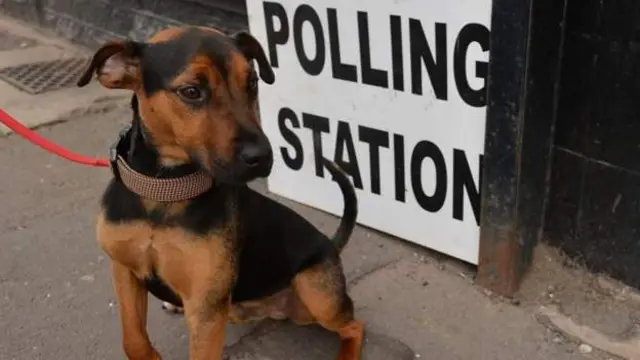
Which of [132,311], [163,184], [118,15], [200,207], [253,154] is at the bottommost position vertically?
[118,15]

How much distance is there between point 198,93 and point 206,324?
69cm

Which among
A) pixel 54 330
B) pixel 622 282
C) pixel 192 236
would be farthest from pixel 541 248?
pixel 54 330

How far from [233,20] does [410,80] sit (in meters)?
1.81

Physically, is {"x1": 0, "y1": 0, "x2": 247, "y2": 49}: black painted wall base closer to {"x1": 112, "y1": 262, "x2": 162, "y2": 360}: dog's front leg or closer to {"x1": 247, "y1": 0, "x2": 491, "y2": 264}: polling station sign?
{"x1": 247, "y1": 0, "x2": 491, "y2": 264}: polling station sign

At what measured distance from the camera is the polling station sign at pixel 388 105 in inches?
119

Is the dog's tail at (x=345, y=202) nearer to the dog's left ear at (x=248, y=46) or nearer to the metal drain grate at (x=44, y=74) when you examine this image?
the dog's left ear at (x=248, y=46)

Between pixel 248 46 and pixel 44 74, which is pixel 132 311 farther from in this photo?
pixel 44 74

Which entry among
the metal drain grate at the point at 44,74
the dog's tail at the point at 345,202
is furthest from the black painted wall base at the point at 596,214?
the metal drain grate at the point at 44,74

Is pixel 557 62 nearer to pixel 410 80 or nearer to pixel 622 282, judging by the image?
pixel 410 80

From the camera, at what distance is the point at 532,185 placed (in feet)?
10.1

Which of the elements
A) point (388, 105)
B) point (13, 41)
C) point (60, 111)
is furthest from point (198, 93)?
point (13, 41)

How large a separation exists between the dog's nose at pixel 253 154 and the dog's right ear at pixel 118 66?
1.23 feet

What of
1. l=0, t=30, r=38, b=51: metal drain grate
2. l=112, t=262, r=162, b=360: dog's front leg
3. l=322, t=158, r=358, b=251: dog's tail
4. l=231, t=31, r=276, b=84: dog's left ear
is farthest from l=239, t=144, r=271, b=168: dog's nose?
l=0, t=30, r=38, b=51: metal drain grate

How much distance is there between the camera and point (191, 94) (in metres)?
2.04
